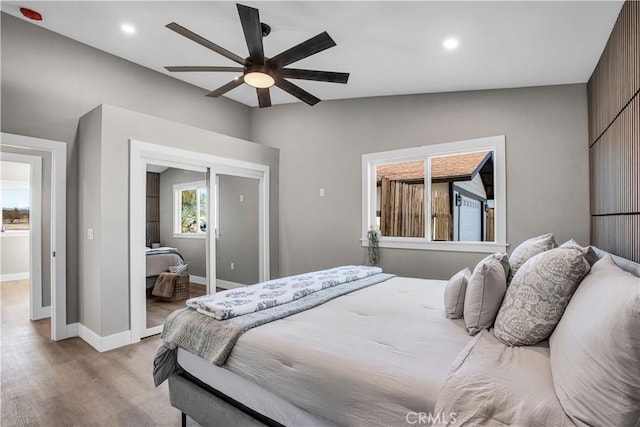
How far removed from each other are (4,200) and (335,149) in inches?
283

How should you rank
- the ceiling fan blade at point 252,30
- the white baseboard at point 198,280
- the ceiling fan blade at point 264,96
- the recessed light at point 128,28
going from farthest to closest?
the white baseboard at point 198,280
the recessed light at point 128,28
the ceiling fan blade at point 264,96
the ceiling fan blade at point 252,30

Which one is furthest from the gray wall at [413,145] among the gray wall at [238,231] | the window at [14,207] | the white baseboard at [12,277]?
the white baseboard at [12,277]

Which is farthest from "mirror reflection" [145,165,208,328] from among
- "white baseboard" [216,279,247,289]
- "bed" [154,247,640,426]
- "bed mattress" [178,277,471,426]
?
"bed mattress" [178,277,471,426]

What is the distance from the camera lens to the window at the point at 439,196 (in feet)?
12.0

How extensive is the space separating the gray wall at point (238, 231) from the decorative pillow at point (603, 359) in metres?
3.95

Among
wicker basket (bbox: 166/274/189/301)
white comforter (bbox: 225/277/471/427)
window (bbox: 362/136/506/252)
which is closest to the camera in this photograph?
white comforter (bbox: 225/277/471/427)

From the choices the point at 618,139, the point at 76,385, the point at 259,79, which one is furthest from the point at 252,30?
the point at 76,385

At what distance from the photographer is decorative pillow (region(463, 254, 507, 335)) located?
1.53m

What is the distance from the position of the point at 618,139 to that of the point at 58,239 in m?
5.05

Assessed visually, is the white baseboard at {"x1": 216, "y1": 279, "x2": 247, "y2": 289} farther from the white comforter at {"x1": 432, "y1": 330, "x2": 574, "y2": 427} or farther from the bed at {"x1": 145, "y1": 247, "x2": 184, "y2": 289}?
the white comforter at {"x1": 432, "y1": 330, "x2": 574, "y2": 427}

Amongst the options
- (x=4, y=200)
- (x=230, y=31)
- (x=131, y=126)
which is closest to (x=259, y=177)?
(x=131, y=126)

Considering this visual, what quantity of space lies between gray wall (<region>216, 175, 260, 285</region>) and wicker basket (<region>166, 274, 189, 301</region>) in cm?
45

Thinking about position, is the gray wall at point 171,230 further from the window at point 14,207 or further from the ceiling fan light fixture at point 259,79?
the window at point 14,207

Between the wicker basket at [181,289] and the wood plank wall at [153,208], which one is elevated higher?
the wood plank wall at [153,208]
